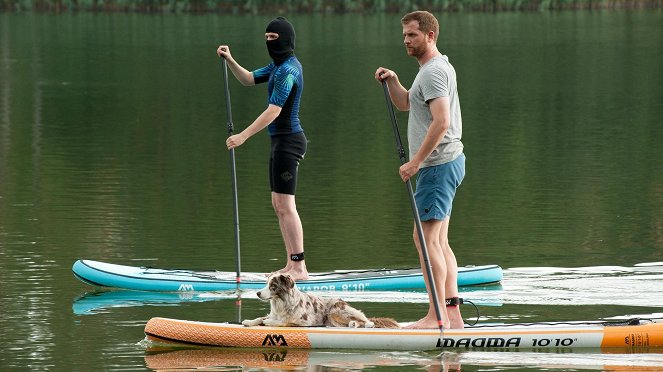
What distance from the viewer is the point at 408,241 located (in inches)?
679

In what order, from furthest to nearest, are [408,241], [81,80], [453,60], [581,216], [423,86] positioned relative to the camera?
[453,60] < [81,80] < [581,216] < [408,241] < [423,86]

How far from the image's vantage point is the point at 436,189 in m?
11.5

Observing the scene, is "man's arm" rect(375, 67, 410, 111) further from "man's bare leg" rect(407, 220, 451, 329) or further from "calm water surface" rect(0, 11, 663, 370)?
"calm water surface" rect(0, 11, 663, 370)

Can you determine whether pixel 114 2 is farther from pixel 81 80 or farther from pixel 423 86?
pixel 423 86

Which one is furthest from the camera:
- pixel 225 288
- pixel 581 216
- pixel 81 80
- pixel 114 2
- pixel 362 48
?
pixel 114 2

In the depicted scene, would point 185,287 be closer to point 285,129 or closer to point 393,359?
point 285,129

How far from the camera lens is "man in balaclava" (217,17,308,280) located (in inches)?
553

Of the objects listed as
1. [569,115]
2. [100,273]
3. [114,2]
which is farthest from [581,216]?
[114,2]

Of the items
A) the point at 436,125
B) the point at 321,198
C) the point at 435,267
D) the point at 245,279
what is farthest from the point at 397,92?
the point at 321,198

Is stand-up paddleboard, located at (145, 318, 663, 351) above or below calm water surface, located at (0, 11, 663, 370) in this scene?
above

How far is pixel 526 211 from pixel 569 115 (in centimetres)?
1449

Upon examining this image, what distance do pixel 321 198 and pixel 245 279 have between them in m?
6.58

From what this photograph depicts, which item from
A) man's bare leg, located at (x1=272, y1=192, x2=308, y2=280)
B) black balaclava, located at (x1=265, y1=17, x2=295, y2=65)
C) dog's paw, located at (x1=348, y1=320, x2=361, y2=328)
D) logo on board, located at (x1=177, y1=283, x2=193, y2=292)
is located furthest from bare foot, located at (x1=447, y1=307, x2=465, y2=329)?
black balaclava, located at (x1=265, y1=17, x2=295, y2=65)

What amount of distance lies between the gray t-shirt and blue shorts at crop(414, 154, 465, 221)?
5cm
